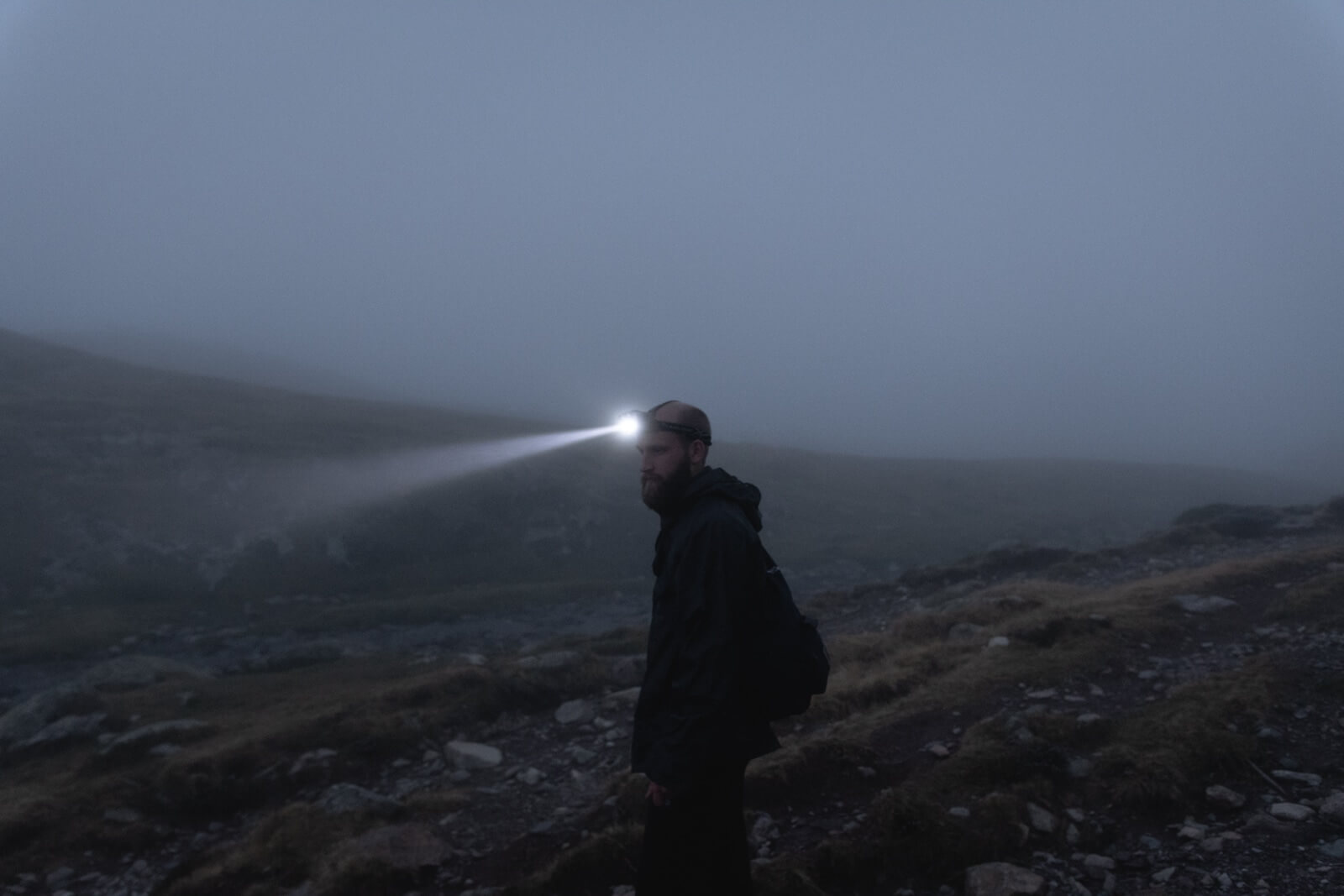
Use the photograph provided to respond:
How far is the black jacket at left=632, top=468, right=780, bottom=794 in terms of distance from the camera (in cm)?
460

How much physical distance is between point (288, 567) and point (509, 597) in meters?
12.6

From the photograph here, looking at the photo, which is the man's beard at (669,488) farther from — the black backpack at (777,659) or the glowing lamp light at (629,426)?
the black backpack at (777,659)

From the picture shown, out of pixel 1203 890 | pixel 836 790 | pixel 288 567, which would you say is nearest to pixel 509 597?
pixel 288 567

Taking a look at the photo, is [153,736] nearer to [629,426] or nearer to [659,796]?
[629,426]

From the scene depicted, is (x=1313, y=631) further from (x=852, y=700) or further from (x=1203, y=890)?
(x=1203, y=890)

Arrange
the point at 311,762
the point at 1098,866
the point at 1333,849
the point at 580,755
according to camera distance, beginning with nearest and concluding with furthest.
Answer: the point at 1333,849 < the point at 1098,866 < the point at 580,755 < the point at 311,762

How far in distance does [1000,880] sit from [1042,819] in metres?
1.15

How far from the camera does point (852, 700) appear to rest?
11680 mm

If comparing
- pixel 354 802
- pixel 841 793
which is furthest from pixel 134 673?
pixel 841 793

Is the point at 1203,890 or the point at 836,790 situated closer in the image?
the point at 1203,890

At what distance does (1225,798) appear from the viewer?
285 inches

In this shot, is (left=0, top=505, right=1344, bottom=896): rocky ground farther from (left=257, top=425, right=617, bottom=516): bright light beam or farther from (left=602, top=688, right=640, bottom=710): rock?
(left=257, top=425, right=617, bottom=516): bright light beam

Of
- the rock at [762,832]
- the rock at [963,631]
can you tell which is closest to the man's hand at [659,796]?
the rock at [762,832]

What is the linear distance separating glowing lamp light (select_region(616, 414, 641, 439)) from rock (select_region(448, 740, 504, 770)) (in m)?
7.78
